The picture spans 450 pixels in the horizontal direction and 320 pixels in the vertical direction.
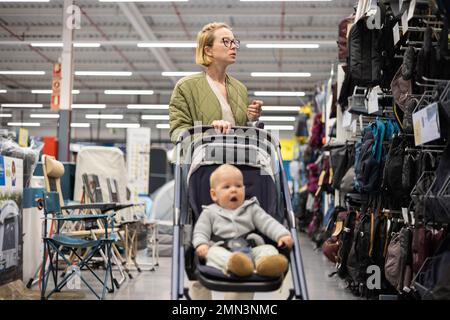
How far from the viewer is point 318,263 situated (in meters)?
7.31

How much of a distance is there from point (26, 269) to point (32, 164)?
3.40 ft

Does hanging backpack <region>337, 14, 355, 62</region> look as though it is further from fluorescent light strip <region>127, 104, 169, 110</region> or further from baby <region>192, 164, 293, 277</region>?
fluorescent light strip <region>127, 104, 169, 110</region>

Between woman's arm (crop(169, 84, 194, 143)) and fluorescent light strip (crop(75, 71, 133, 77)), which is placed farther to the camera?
fluorescent light strip (crop(75, 71, 133, 77))

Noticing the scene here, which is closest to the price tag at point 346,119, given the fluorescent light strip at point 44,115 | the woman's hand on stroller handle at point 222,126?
the woman's hand on stroller handle at point 222,126

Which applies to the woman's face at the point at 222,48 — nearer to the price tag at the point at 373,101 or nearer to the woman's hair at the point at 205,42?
the woman's hair at the point at 205,42

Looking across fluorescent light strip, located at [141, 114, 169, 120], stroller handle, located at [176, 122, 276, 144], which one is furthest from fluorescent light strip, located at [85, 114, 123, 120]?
stroller handle, located at [176, 122, 276, 144]

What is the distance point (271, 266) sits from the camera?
211 centimetres

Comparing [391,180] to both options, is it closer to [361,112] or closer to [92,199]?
[361,112]

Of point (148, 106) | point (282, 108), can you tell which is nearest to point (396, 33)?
point (282, 108)

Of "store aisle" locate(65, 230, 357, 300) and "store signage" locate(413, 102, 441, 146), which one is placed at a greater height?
"store signage" locate(413, 102, 441, 146)

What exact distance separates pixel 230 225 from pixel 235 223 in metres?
0.03

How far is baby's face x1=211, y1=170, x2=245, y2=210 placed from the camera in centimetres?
244

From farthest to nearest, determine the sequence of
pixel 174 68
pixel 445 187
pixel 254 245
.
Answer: pixel 174 68 → pixel 445 187 → pixel 254 245
